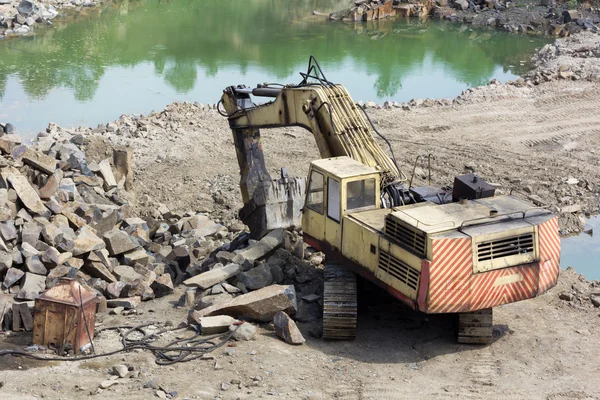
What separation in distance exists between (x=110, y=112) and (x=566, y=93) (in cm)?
1154

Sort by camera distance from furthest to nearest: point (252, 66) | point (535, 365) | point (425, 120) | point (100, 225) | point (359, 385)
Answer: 1. point (252, 66)
2. point (425, 120)
3. point (100, 225)
4. point (535, 365)
5. point (359, 385)

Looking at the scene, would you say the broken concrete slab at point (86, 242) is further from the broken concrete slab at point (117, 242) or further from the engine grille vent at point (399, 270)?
the engine grille vent at point (399, 270)

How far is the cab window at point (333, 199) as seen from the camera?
9551 mm

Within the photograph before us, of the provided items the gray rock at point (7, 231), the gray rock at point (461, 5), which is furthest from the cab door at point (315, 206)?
the gray rock at point (461, 5)

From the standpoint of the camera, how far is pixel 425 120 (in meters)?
19.9

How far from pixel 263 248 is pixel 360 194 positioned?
204 centimetres

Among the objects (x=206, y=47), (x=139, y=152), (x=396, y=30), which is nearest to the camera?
(x=139, y=152)

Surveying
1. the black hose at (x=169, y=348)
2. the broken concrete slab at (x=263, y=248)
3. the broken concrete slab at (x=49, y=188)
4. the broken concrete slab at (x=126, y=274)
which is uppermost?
the broken concrete slab at (x=49, y=188)

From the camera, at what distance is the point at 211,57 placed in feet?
94.5

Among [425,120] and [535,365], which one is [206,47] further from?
[535,365]

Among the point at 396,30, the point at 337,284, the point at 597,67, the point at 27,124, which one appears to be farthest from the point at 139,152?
the point at 396,30

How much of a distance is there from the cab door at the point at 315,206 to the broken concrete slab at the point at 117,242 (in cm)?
277

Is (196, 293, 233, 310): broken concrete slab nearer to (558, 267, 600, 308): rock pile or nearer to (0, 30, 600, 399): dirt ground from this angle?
(0, 30, 600, 399): dirt ground

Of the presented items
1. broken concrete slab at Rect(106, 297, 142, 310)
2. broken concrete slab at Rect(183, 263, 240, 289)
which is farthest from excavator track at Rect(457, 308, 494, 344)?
broken concrete slab at Rect(106, 297, 142, 310)
